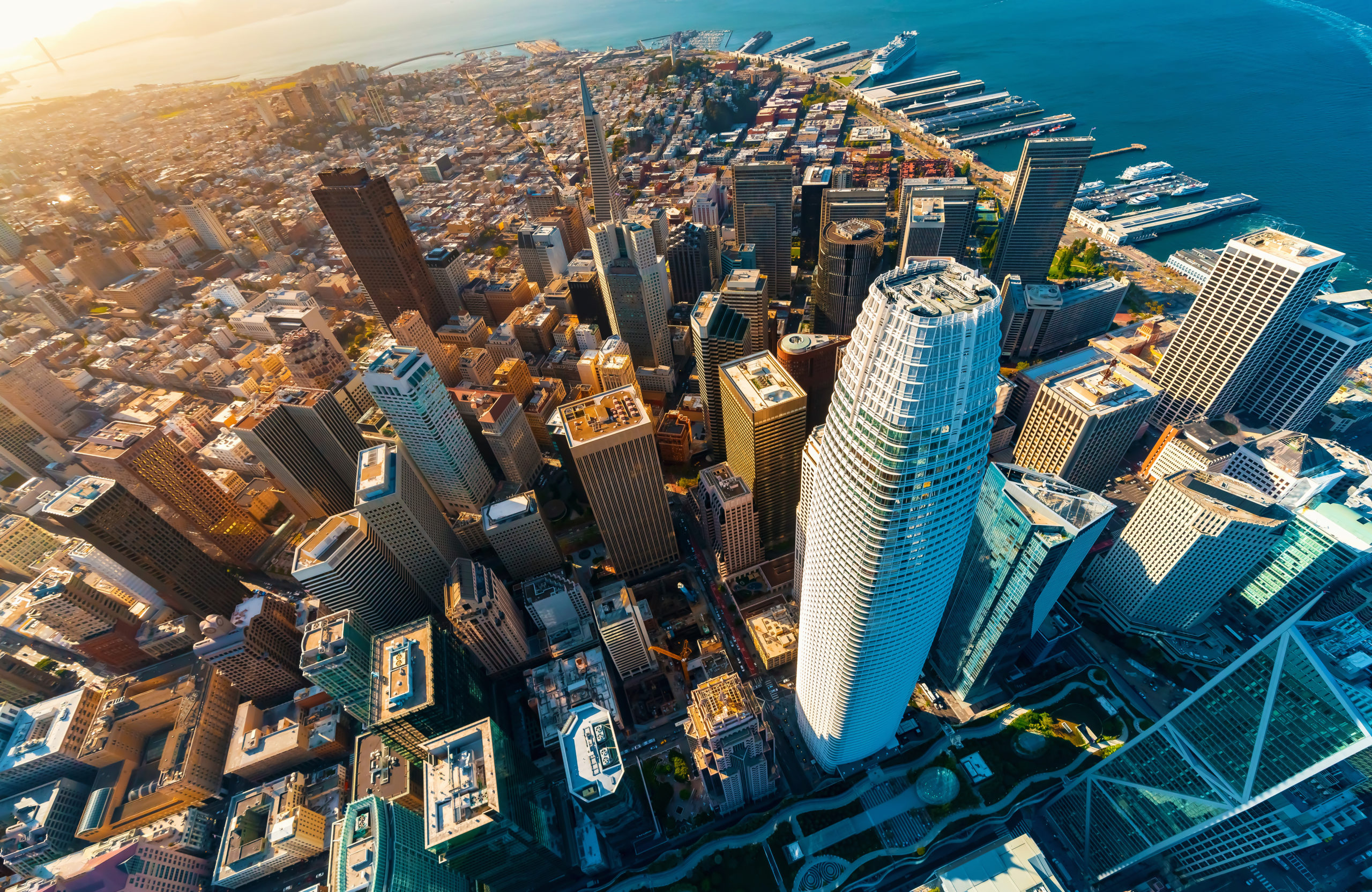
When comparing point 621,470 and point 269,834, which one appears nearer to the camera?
point 269,834

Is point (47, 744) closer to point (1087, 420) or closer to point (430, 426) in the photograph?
point (430, 426)

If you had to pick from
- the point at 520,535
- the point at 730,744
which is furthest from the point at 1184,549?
the point at 520,535

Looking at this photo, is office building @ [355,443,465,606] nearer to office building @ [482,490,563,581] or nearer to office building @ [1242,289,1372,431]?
office building @ [482,490,563,581]

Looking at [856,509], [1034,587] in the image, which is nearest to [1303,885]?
[1034,587]

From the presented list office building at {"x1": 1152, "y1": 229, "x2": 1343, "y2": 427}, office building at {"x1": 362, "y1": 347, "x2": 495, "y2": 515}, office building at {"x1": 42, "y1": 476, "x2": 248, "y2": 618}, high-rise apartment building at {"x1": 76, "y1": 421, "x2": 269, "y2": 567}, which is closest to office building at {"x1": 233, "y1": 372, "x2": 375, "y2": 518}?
high-rise apartment building at {"x1": 76, "y1": 421, "x2": 269, "y2": 567}

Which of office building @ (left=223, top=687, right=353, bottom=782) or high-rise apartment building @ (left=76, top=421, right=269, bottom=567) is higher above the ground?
high-rise apartment building @ (left=76, top=421, right=269, bottom=567)

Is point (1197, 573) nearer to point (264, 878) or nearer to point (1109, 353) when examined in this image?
point (1109, 353)

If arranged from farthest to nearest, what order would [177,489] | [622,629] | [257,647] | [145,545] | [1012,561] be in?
[177,489] < [145,545] < [257,647] < [622,629] < [1012,561]
